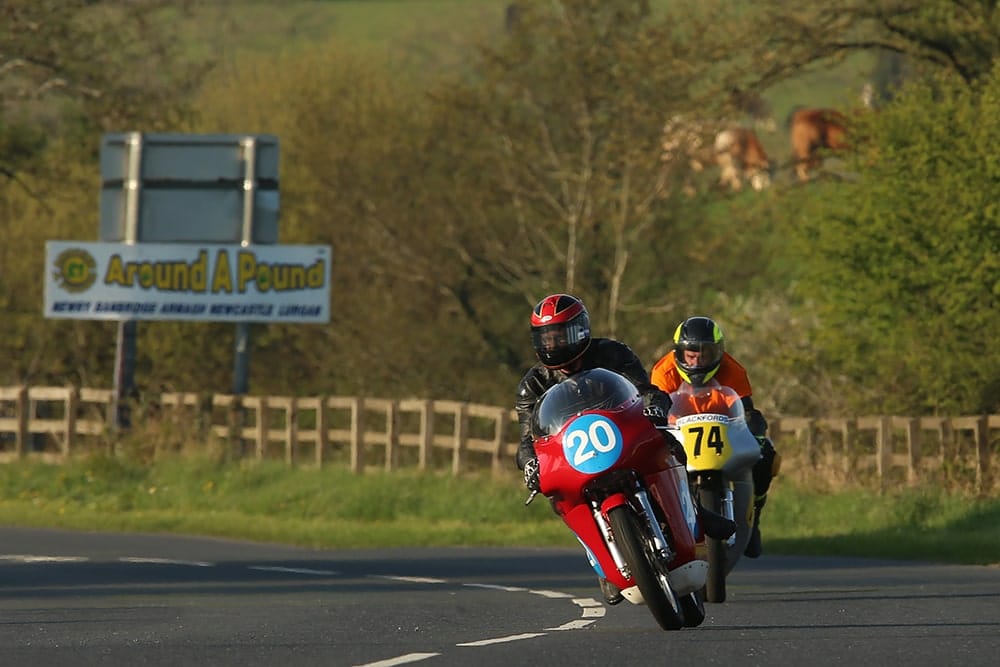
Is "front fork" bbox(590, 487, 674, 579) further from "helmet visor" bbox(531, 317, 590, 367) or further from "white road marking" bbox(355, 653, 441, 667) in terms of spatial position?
"white road marking" bbox(355, 653, 441, 667)

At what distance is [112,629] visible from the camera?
12180 millimetres

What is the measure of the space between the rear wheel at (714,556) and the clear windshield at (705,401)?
1.65 ft

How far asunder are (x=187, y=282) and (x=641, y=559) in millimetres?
25075

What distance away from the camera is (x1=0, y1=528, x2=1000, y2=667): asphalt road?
10602mm

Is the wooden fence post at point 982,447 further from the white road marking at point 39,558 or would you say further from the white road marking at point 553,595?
the white road marking at point 553,595

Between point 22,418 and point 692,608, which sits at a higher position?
point 22,418

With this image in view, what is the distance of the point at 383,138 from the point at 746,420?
122ft

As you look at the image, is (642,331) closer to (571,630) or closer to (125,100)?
(125,100)

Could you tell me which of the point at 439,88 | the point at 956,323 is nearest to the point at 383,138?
the point at 439,88

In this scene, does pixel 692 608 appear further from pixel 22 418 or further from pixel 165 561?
pixel 22 418

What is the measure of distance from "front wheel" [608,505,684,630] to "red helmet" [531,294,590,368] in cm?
112

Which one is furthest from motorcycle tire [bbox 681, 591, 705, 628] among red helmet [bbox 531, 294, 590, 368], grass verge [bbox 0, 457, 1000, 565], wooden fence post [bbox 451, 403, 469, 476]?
wooden fence post [bbox 451, 403, 469, 476]

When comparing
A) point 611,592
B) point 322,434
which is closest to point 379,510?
point 322,434

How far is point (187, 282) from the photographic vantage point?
35.6m
